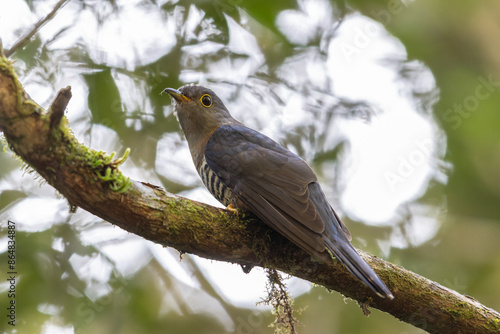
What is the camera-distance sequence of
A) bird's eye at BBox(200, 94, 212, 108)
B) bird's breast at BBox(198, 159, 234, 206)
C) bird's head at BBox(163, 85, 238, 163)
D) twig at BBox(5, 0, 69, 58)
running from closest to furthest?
twig at BBox(5, 0, 69, 58)
bird's breast at BBox(198, 159, 234, 206)
bird's head at BBox(163, 85, 238, 163)
bird's eye at BBox(200, 94, 212, 108)

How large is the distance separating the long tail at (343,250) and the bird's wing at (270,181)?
4cm

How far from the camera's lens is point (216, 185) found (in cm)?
379

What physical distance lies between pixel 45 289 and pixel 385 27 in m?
5.00

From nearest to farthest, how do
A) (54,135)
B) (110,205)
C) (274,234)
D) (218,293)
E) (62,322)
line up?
(54,135) → (110,205) → (274,234) → (62,322) → (218,293)

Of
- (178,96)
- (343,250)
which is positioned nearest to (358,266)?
(343,250)

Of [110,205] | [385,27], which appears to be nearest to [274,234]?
[110,205]

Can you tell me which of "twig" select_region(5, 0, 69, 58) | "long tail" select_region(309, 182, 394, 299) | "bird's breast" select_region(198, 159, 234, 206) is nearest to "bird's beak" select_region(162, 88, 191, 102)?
"bird's breast" select_region(198, 159, 234, 206)

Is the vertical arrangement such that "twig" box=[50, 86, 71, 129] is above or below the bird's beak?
above

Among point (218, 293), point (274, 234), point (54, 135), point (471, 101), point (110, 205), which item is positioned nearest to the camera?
point (54, 135)

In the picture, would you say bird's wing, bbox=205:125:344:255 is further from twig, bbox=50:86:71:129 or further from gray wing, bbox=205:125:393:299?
twig, bbox=50:86:71:129

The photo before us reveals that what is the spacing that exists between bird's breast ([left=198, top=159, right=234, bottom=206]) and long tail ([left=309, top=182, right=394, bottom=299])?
0.62m

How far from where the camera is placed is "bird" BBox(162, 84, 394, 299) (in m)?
3.06

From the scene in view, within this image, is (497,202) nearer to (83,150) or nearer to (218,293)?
(218,293)

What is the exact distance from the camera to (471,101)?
606cm
